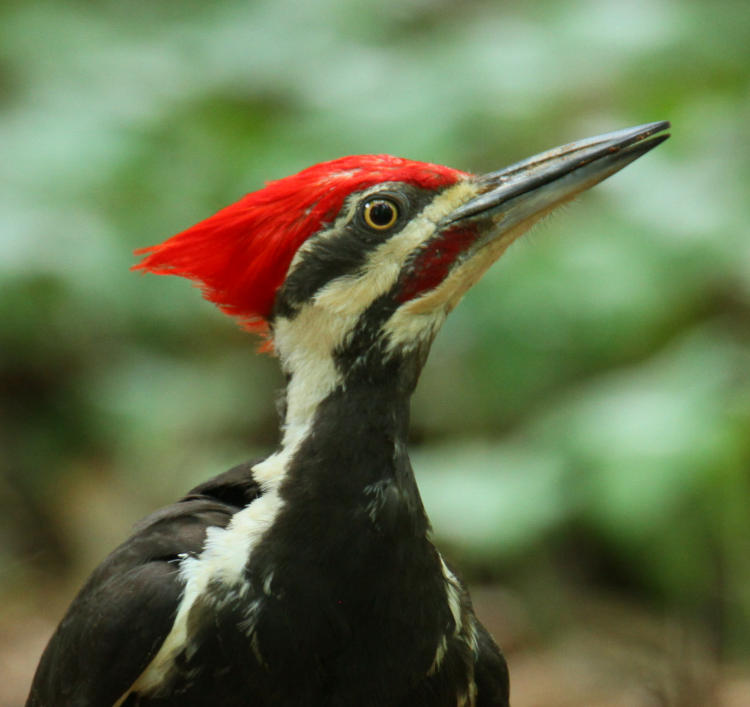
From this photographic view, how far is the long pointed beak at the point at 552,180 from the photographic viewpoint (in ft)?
7.39

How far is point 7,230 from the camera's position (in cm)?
436

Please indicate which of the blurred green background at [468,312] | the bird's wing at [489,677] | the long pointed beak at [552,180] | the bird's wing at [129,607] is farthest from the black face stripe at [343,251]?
the blurred green background at [468,312]

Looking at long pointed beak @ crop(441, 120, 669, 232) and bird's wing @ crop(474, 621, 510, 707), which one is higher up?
long pointed beak @ crop(441, 120, 669, 232)

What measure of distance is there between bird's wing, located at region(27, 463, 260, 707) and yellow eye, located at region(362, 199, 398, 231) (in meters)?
0.59

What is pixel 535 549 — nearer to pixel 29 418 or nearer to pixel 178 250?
pixel 178 250

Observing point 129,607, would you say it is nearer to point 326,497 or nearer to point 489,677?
point 326,497

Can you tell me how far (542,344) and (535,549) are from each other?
2.48 ft

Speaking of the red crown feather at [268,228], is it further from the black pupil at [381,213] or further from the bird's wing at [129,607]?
the bird's wing at [129,607]

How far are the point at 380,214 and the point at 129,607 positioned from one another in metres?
0.89

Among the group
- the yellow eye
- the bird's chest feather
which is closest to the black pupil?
the yellow eye

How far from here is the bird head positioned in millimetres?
2236

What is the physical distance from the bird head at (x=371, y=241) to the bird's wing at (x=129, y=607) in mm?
372

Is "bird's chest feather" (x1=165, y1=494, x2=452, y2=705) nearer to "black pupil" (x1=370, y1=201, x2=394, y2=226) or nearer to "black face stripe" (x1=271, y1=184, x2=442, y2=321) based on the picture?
"black face stripe" (x1=271, y1=184, x2=442, y2=321)

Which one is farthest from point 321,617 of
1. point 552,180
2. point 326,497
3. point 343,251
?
point 552,180
